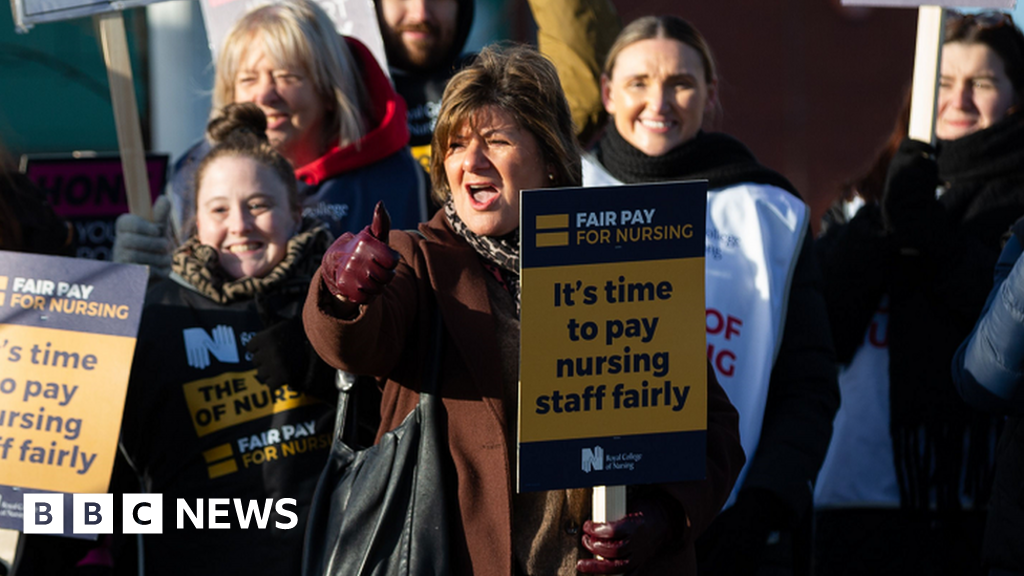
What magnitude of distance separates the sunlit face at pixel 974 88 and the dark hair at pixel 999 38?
0.02 metres

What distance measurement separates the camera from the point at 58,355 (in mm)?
2824

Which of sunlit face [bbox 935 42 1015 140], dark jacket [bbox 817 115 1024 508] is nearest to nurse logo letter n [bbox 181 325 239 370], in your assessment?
dark jacket [bbox 817 115 1024 508]

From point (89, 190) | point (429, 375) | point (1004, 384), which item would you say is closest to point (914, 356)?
point (1004, 384)

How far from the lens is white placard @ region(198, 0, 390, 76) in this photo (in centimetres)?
397

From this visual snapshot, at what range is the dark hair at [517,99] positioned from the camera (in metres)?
2.33

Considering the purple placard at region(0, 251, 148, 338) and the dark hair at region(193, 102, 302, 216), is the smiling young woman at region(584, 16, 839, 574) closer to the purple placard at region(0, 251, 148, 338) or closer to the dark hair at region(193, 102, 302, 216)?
the dark hair at region(193, 102, 302, 216)

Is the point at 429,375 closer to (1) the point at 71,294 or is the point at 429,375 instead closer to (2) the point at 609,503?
(2) the point at 609,503

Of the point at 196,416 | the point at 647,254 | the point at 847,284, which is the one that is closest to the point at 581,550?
the point at 647,254

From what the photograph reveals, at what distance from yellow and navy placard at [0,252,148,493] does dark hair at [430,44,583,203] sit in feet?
3.19

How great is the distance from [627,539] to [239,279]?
1399 mm

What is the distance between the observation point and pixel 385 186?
12.0 ft

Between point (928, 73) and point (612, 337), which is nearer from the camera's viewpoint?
point (612, 337)

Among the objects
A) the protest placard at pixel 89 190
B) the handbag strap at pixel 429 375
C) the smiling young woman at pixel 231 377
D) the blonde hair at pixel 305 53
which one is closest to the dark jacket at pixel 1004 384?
the handbag strap at pixel 429 375

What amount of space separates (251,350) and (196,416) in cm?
24
